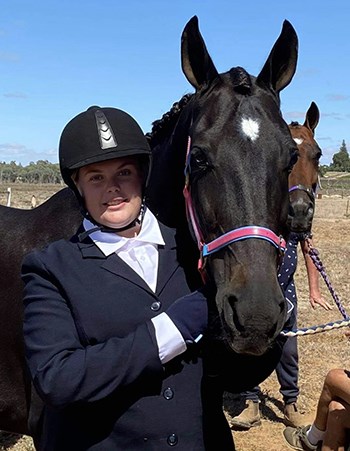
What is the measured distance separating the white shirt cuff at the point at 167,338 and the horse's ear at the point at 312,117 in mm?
4623

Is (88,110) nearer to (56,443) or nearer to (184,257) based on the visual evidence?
(184,257)

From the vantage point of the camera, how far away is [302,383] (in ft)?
19.2

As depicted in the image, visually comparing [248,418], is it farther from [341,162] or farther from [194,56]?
[341,162]

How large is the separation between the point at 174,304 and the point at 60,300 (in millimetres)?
369

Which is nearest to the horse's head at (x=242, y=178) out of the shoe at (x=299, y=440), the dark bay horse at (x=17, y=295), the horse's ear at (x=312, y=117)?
the dark bay horse at (x=17, y=295)

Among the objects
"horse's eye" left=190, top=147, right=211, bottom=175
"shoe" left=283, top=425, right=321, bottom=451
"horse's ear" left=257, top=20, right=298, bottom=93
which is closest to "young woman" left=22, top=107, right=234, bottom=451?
"horse's eye" left=190, top=147, right=211, bottom=175

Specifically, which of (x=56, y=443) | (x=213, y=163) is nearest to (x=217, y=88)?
(x=213, y=163)

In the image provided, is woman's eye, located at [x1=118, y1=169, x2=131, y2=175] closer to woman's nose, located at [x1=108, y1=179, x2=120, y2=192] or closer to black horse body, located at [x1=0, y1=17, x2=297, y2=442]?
woman's nose, located at [x1=108, y1=179, x2=120, y2=192]

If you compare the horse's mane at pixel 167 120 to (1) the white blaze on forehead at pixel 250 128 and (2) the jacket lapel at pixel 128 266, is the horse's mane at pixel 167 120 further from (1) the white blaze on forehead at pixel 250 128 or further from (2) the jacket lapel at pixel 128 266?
(2) the jacket lapel at pixel 128 266

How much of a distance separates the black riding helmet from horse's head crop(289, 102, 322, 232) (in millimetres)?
2764

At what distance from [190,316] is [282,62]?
1240 mm

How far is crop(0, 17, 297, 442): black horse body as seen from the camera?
168 centimetres

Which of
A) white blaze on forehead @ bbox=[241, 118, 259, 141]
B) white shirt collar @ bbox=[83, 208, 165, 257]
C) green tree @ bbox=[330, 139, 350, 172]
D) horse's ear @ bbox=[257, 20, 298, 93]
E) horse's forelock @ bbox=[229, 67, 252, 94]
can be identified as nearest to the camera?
white shirt collar @ bbox=[83, 208, 165, 257]

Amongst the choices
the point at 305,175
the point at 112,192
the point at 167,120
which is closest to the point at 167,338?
the point at 112,192
